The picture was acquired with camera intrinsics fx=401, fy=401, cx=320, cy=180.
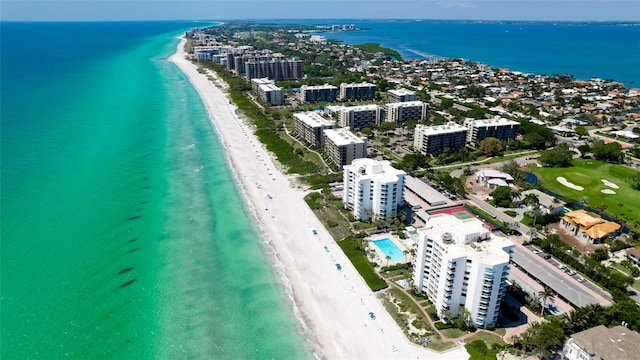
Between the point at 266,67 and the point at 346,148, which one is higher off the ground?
the point at 266,67

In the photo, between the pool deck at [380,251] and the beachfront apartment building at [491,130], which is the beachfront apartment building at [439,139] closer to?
the beachfront apartment building at [491,130]

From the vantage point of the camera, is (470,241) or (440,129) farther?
(440,129)

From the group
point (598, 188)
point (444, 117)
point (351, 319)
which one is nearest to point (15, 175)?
point (351, 319)

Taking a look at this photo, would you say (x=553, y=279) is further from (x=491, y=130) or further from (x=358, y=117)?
(x=358, y=117)

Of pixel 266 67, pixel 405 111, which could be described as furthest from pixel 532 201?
pixel 266 67

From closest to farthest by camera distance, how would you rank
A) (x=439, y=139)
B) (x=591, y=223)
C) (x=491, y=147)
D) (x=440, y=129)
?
(x=591, y=223)
(x=439, y=139)
(x=491, y=147)
(x=440, y=129)

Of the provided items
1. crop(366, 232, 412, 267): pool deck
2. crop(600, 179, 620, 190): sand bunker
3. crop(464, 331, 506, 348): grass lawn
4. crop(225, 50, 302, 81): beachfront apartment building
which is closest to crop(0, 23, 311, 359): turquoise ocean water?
crop(366, 232, 412, 267): pool deck

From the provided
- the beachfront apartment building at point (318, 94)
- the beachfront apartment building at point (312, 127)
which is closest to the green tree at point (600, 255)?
the beachfront apartment building at point (312, 127)
